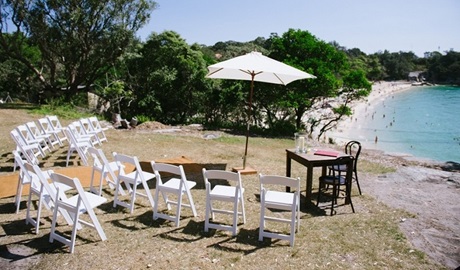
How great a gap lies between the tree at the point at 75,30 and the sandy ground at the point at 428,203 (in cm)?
1623

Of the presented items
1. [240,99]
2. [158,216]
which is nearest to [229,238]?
[158,216]

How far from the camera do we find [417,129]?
148 feet

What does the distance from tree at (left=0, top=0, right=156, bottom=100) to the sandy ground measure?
16.2 meters

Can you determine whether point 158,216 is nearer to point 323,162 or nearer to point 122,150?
point 323,162

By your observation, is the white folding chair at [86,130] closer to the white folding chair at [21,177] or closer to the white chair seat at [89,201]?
the white folding chair at [21,177]

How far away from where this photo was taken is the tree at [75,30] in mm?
18172

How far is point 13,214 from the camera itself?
17.3 feet

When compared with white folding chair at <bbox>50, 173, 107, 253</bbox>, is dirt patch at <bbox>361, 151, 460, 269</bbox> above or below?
below

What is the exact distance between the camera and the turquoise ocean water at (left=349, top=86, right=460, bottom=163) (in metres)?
31.4

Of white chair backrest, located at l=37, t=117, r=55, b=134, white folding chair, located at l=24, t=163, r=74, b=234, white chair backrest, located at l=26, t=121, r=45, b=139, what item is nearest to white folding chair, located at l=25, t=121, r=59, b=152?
white chair backrest, located at l=26, t=121, r=45, b=139

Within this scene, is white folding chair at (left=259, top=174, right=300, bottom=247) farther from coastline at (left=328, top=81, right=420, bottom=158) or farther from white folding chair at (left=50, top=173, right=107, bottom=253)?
coastline at (left=328, top=81, right=420, bottom=158)

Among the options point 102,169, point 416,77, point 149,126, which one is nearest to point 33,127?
point 102,169

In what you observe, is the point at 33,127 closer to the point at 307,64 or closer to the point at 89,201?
Result: the point at 89,201

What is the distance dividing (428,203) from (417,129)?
43.9m
